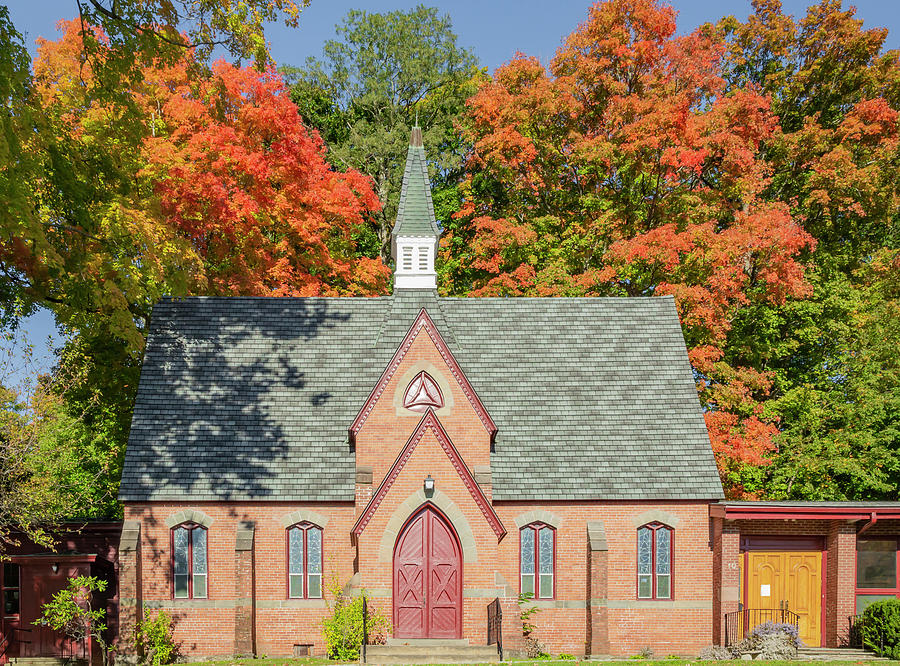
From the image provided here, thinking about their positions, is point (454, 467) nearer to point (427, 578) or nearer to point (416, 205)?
point (427, 578)

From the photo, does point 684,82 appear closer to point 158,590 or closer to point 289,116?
Result: point 289,116

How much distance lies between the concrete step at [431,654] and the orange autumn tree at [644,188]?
13.1 meters

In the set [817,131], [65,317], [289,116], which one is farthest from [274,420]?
[817,131]

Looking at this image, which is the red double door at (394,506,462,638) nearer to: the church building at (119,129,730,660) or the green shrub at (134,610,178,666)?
the church building at (119,129,730,660)

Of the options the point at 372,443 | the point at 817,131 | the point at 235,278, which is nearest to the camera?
the point at 372,443

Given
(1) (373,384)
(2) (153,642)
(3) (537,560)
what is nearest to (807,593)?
(3) (537,560)

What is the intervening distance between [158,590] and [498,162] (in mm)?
20868

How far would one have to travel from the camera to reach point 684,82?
107ft

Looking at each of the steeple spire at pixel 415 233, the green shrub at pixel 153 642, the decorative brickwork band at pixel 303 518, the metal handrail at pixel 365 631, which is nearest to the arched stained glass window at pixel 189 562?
the green shrub at pixel 153 642

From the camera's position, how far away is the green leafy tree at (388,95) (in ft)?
133

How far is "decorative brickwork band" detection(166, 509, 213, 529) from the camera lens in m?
19.9

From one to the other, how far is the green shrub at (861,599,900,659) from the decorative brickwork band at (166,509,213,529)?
52.1 feet

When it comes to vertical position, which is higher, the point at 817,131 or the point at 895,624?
the point at 817,131

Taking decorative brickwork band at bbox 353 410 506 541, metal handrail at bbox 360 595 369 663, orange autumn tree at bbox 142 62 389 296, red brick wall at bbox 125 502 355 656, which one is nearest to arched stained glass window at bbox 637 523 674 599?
decorative brickwork band at bbox 353 410 506 541
